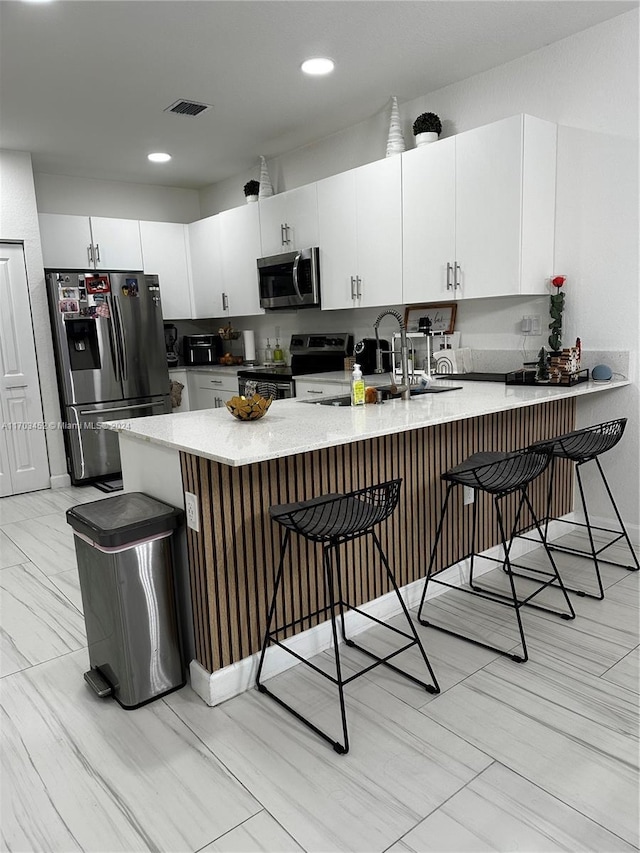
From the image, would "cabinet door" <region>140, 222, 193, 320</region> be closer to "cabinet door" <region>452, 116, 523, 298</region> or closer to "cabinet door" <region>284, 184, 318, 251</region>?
"cabinet door" <region>284, 184, 318, 251</region>

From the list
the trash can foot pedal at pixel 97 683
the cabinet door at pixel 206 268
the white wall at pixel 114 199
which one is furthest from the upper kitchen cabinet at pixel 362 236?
the trash can foot pedal at pixel 97 683

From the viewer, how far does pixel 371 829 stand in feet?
5.26

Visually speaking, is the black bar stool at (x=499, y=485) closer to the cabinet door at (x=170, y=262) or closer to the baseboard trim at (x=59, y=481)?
the baseboard trim at (x=59, y=481)

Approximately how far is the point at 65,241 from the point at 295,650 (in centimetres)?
441

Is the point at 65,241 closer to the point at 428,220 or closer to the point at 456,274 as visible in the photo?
the point at 428,220

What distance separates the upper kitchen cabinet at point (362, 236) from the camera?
3.96 metres

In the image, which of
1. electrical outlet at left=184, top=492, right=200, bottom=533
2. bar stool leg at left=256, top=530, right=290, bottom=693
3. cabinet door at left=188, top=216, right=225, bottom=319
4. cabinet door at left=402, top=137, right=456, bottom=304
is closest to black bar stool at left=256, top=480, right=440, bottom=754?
bar stool leg at left=256, top=530, right=290, bottom=693

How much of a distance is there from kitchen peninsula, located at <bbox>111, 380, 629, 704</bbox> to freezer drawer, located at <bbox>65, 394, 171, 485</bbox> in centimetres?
270

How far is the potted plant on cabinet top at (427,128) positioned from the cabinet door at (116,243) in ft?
9.79

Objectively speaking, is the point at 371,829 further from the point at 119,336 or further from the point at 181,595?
the point at 119,336

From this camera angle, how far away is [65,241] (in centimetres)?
537

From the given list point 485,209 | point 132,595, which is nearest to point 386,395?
point 485,209

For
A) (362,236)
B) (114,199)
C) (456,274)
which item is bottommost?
(456,274)

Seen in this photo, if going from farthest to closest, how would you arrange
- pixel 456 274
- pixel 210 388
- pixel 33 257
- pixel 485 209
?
1. pixel 210 388
2. pixel 33 257
3. pixel 456 274
4. pixel 485 209
